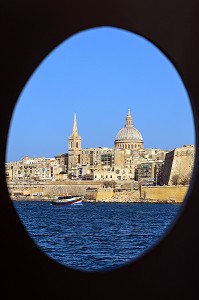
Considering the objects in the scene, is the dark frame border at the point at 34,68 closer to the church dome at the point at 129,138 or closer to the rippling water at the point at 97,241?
the rippling water at the point at 97,241

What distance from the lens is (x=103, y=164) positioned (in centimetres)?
6638

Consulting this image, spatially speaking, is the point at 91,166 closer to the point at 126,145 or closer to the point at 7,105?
the point at 126,145

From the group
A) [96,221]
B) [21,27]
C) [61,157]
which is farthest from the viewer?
[61,157]

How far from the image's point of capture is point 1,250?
3648mm

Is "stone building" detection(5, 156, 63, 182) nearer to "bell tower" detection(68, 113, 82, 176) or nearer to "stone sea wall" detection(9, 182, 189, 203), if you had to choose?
"bell tower" detection(68, 113, 82, 176)

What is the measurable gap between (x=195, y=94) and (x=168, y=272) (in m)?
0.91

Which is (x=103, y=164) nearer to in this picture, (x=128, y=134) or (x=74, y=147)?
(x=74, y=147)

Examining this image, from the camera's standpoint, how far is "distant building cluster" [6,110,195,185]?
60.0 meters

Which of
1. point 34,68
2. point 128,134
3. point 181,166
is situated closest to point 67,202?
point 181,166

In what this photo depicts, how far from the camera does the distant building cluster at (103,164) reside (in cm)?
5997

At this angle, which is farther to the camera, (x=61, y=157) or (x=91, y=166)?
(x=61, y=157)

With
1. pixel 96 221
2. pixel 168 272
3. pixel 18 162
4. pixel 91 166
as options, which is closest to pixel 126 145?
pixel 91 166

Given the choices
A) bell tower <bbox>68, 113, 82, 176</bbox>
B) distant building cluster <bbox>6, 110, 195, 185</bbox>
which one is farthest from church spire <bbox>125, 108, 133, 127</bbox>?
bell tower <bbox>68, 113, 82, 176</bbox>

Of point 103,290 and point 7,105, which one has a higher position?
point 7,105
